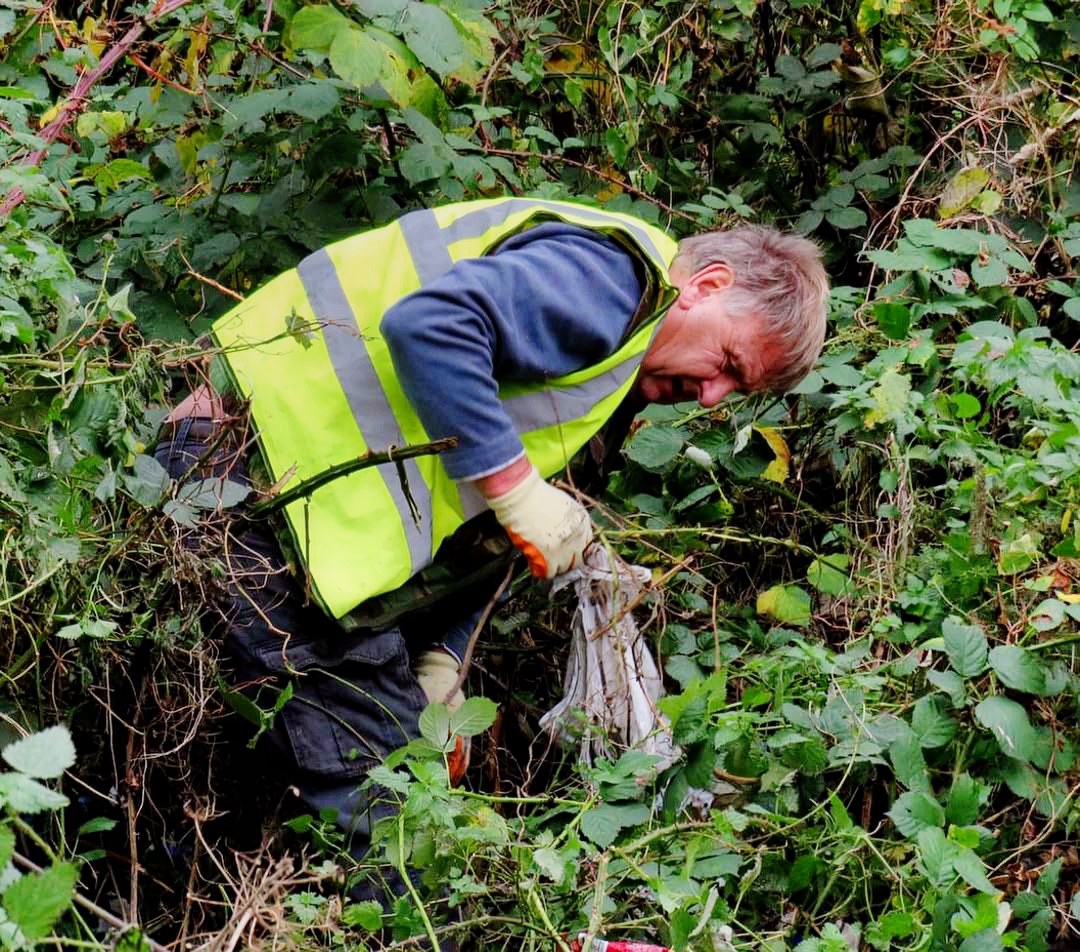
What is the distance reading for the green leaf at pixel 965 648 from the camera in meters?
2.21

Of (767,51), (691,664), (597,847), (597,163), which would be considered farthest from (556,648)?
(767,51)

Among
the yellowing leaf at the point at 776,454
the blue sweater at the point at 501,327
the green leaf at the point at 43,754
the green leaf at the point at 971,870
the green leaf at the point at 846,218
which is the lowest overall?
the yellowing leaf at the point at 776,454

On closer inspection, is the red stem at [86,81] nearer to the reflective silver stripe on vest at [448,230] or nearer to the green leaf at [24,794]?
the reflective silver stripe on vest at [448,230]

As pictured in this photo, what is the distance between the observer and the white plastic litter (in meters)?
2.48

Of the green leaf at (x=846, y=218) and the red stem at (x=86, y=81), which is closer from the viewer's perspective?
the red stem at (x=86, y=81)

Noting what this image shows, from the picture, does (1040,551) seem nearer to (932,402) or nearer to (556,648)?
(932,402)

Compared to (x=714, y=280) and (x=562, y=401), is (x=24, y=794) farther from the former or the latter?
(x=714, y=280)

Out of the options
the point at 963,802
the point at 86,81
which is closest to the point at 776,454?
the point at 963,802

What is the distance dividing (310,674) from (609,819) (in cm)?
60

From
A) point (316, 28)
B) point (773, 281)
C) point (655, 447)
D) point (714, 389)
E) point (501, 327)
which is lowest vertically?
point (655, 447)

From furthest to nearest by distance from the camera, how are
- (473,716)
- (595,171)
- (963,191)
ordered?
1. (595,171)
2. (963,191)
3. (473,716)

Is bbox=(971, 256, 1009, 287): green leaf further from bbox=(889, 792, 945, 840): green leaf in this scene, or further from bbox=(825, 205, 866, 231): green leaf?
bbox=(889, 792, 945, 840): green leaf

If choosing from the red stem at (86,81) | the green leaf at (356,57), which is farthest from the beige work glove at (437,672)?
the red stem at (86,81)

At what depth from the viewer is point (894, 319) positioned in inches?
116
